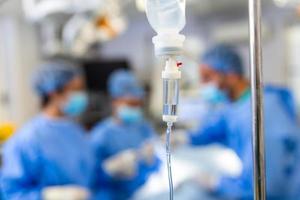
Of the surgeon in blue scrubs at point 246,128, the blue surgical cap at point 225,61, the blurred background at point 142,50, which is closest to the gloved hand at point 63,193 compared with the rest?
the surgeon in blue scrubs at point 246,128

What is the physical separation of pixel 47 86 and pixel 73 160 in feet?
1.15

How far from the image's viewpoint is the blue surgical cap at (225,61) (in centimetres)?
189

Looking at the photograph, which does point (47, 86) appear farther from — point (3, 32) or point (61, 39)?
point (3, 32)

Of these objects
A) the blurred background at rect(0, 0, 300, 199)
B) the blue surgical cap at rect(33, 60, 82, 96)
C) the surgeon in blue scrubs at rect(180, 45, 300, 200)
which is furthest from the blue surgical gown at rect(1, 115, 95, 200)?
the blurred background at rect(0, 0, 300, 199)

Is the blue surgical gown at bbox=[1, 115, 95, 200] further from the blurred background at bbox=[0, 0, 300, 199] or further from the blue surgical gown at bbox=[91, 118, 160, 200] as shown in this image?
the blurred background at bbox=[0, 0, 300, 199]

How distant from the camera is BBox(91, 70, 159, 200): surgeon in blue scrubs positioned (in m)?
2.08

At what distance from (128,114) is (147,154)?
0.85ft

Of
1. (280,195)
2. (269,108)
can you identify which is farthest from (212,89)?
(280,195)

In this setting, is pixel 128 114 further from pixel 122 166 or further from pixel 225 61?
pixel 225 61

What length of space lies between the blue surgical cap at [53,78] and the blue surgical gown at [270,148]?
2.55 ft

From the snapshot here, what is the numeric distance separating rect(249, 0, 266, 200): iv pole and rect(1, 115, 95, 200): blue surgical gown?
1.11 metres

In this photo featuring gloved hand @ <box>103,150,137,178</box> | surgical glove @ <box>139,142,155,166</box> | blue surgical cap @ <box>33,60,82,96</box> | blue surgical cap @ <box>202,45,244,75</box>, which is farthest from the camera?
surgical glove @ <box>139,142,155,166</box>

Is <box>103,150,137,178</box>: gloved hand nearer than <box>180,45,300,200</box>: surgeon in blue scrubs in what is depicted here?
No

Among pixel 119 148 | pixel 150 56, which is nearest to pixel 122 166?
pixel 119 148
